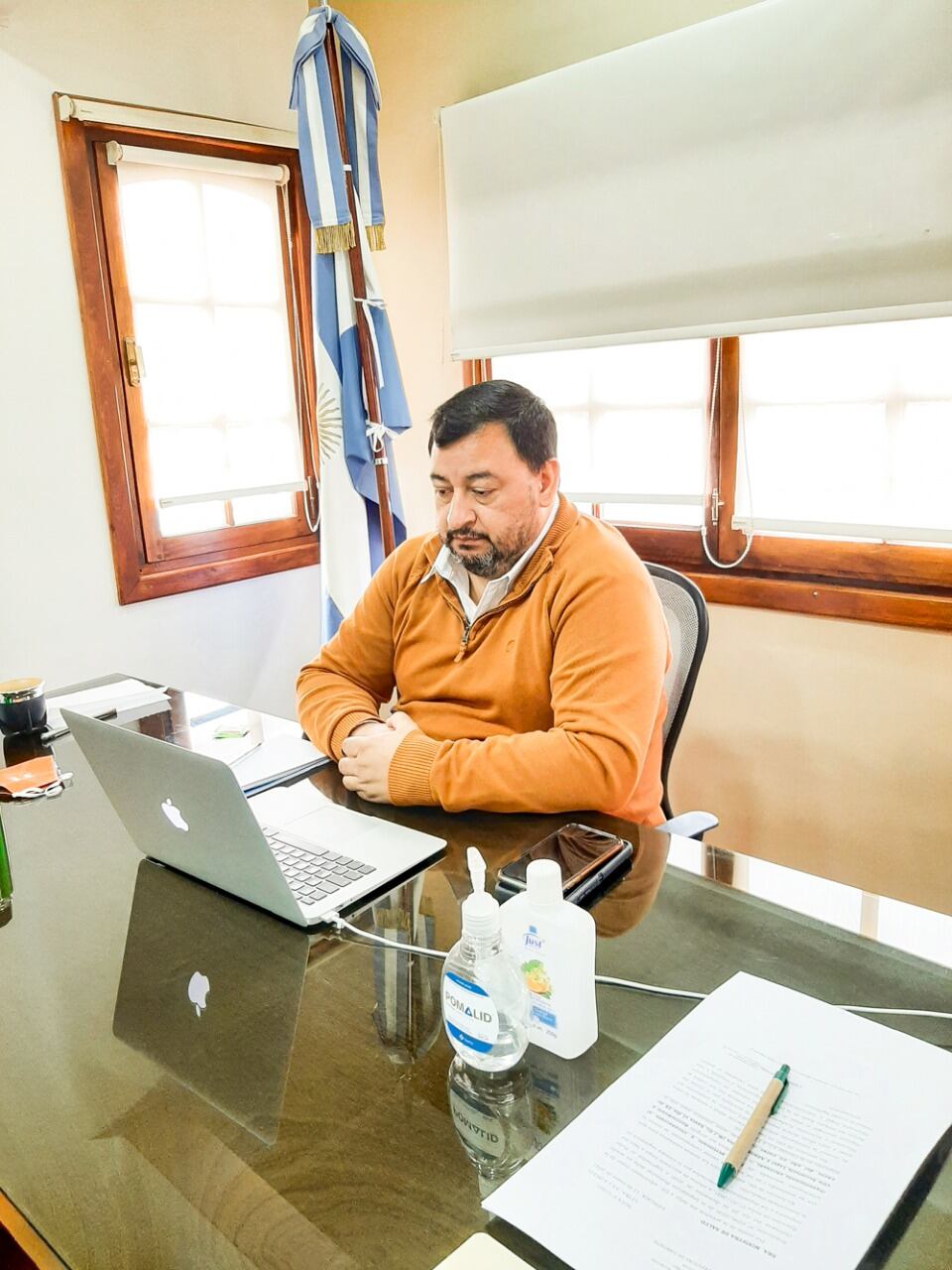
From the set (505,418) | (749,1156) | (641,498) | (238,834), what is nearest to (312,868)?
(238,834)

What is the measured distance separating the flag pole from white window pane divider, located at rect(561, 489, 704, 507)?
1.72ft

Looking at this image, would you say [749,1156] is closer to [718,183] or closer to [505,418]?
[505,418]

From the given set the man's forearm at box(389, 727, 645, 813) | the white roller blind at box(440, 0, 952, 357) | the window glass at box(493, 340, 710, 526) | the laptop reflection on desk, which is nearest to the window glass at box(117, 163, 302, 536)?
the white roller blind at box(440, 0, 952, 357)

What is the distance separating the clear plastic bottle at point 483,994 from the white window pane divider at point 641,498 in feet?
5.63

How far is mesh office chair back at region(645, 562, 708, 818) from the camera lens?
1.62 metres

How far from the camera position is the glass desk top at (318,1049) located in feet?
2.12

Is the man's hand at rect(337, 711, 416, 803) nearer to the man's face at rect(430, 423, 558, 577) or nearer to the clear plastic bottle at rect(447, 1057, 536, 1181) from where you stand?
the man's face at rect(430, 423, 558, 577)

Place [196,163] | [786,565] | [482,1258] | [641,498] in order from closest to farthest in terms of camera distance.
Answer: [482,1258], [786,565], [641,498], [196,163]

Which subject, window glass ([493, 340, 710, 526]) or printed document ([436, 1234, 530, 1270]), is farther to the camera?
window glass ([493, 340, 710, 526])

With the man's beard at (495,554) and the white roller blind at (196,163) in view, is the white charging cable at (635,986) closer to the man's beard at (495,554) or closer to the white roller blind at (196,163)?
the man's beard at (495,554)

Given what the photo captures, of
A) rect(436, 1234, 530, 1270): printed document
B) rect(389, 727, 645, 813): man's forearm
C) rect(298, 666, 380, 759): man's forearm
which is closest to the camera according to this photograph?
rect(436, 1234, 530, 1270): printed document

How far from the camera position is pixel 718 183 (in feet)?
6.76

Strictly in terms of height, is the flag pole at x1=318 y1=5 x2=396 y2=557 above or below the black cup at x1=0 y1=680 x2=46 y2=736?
above

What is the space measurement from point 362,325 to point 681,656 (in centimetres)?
143
